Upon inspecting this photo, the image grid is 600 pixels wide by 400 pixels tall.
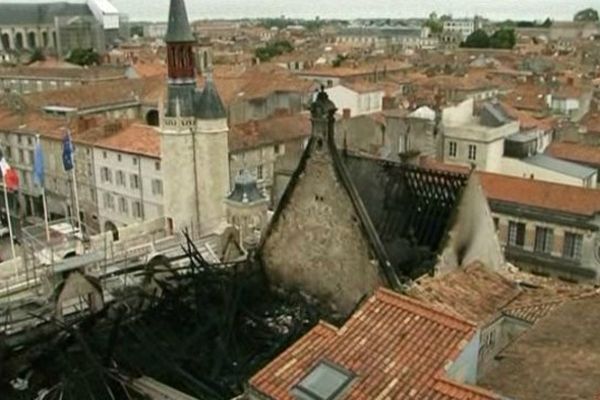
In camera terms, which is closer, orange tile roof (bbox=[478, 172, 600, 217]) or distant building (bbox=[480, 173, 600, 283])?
distant building (bbox=[480, 173, 600, 283])

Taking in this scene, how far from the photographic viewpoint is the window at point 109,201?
5684cm

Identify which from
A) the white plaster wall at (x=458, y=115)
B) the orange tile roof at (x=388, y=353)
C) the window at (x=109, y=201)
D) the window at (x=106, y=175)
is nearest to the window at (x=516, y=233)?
the white plaster wall at (x=458, y=115)

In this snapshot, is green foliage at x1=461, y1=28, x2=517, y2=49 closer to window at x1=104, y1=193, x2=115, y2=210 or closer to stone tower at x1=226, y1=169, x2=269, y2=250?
window at x1=104, y1=193, x2=115, y2=210

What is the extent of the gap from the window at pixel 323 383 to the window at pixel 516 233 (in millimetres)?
27762

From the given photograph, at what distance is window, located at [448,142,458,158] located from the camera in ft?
160

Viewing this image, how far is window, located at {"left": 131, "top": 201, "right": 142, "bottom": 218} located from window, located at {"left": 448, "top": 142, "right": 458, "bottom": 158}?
23.1 meters

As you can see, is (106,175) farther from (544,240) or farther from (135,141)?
Answer: (544,240)

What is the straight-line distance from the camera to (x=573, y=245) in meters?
35.8

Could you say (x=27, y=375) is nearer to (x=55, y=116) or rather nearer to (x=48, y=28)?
(x=55, y=116)

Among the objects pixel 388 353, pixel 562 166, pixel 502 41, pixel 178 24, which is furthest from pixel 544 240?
pixel 502 41

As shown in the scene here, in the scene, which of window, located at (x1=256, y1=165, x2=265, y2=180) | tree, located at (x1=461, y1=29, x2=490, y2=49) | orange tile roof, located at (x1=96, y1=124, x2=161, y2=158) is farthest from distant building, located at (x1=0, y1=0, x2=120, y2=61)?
window, located at (x1=256, y1=165, x2=265, y2=180)

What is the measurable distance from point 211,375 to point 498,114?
123 feet

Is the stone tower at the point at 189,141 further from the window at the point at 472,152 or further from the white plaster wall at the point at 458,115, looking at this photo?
the white plaster wall at the point at 458,115

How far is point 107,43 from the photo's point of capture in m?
189
